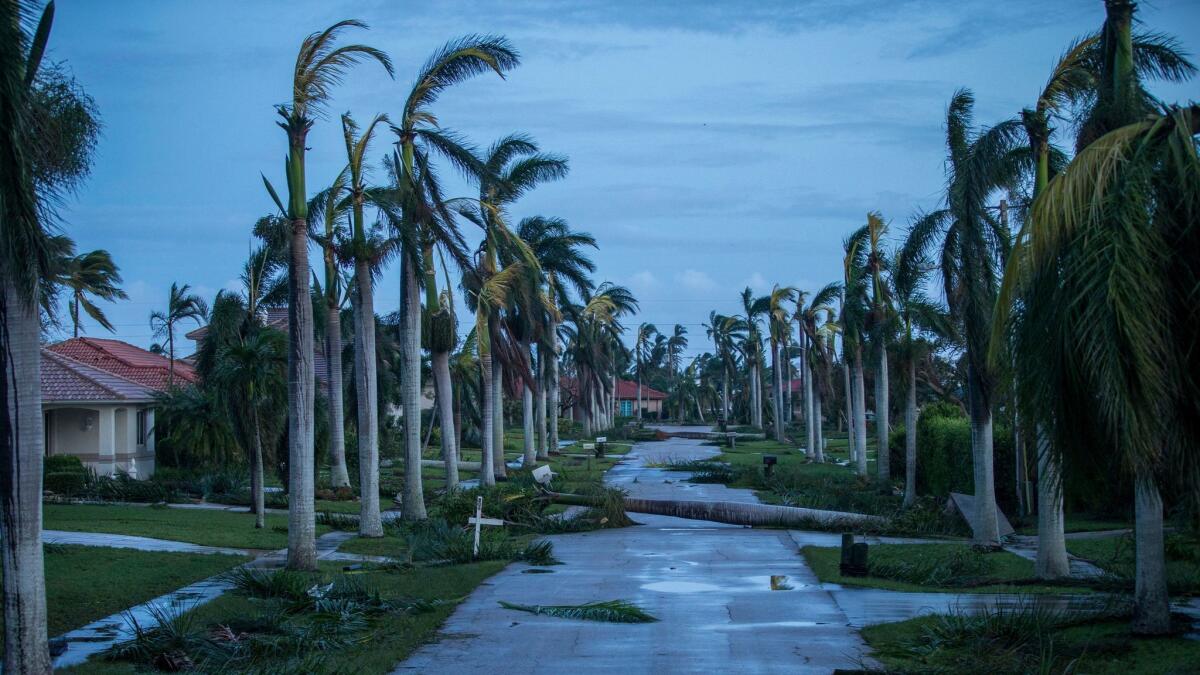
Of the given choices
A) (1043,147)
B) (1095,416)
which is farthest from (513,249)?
(1095,416)

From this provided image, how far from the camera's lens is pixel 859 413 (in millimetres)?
36750

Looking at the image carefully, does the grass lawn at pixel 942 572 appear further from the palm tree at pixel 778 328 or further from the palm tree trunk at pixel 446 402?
the palm tree at pixel 778 328

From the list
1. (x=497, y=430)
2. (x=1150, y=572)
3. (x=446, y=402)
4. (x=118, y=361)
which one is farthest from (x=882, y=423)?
(x=118, y=361)

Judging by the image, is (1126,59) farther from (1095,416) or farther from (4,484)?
(4,484)

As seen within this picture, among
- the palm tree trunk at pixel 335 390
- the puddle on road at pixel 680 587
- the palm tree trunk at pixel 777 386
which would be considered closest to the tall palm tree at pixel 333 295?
the palm tree trunk at pixel 335 390

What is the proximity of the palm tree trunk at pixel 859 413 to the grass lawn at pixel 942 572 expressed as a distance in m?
16.2

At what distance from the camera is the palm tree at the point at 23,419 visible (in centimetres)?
829

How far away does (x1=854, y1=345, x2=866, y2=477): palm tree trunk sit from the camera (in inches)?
1387

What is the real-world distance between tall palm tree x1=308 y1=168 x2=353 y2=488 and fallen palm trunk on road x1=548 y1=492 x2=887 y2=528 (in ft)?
19.3

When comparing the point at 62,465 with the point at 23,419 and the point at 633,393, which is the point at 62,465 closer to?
the point at 23,419

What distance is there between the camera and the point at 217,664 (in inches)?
391

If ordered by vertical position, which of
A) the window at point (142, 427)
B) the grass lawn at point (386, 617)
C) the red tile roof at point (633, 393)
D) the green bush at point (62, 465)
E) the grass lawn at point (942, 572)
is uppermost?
the red tile roof at point (633, 393)

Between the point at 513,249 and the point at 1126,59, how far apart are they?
20.0 metres

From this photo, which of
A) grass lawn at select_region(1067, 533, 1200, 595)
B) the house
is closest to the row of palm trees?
grass lawn at select_region(1067, 533, 1200, 595)
